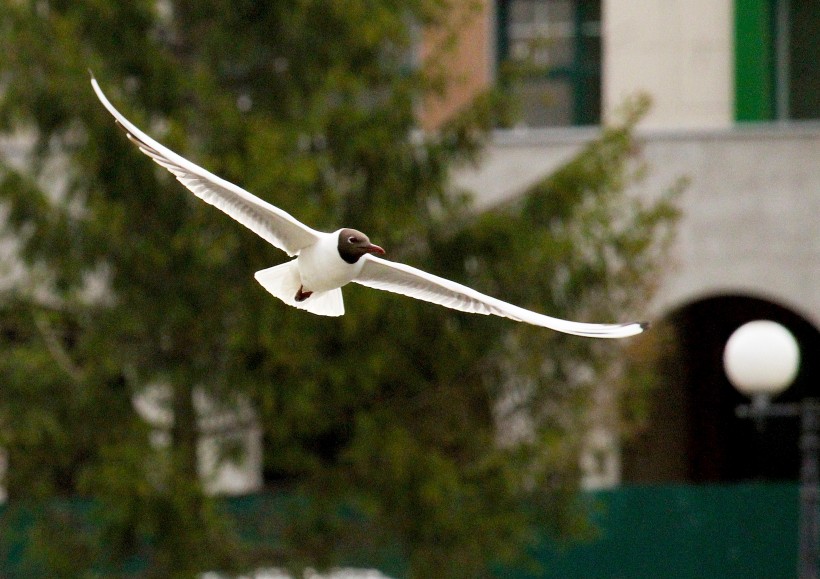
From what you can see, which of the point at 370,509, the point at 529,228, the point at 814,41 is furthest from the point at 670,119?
the point at 370,509

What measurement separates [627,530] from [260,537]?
14.2 ft

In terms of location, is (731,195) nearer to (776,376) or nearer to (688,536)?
(688,536)

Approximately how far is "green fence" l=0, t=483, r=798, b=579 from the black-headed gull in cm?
872

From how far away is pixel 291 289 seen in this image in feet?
26.0

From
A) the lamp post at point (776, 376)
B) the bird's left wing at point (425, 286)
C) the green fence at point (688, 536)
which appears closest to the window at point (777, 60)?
the green fence at point (688, 536)

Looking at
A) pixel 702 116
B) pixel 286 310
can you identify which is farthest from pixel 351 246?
pixel 702 116

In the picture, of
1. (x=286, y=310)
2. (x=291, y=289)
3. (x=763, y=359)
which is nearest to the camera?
(x=291, y=289)

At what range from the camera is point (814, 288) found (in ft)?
60.5

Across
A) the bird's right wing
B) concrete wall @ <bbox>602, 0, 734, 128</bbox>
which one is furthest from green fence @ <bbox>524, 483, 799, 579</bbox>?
the bird's right wing

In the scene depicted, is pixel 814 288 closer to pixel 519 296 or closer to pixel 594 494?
pixel 594 494

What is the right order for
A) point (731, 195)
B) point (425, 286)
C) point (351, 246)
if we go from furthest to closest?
point (731, 195), point (425, 286), point (351, 246)

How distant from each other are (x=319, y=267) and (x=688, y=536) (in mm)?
10073

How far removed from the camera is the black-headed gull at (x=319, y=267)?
7.37 meters

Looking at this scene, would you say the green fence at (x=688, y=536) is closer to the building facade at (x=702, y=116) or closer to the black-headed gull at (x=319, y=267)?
the building facade at (x=702, y=116)
